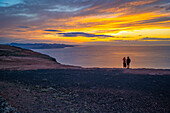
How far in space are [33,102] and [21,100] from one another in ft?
1.67

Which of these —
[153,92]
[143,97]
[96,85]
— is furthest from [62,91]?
[153,92]

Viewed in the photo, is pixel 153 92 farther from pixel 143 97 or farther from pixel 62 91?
pixel 62 91

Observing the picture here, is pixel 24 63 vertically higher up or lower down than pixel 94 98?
higher up

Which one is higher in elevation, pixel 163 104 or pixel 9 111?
pixel 9 111

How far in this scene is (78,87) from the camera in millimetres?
9711

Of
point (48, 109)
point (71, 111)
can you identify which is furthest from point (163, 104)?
point (48, 109)

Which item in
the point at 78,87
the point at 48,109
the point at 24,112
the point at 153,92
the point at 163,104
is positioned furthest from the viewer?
the point at 78,87

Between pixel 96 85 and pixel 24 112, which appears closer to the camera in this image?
pixel 24 112

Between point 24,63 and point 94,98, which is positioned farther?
point 24,63

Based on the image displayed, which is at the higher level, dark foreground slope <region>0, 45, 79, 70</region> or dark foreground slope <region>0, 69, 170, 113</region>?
dark foreground slope <region>0, 45, 79, 70</region>

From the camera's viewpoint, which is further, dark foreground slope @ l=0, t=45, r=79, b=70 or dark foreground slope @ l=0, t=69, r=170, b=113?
dark foreground slope @ l=0, t=45, r=79, b=70

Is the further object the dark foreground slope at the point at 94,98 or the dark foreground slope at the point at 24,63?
the dark foreground slope at the point at 24,63

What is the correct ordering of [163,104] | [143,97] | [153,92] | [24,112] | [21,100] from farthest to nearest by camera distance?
1. [153,92]
2. [143,97]
3. [163,104]
4. [21,100]
5. [24,112]

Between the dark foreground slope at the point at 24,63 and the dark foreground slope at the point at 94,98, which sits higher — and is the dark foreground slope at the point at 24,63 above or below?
above
